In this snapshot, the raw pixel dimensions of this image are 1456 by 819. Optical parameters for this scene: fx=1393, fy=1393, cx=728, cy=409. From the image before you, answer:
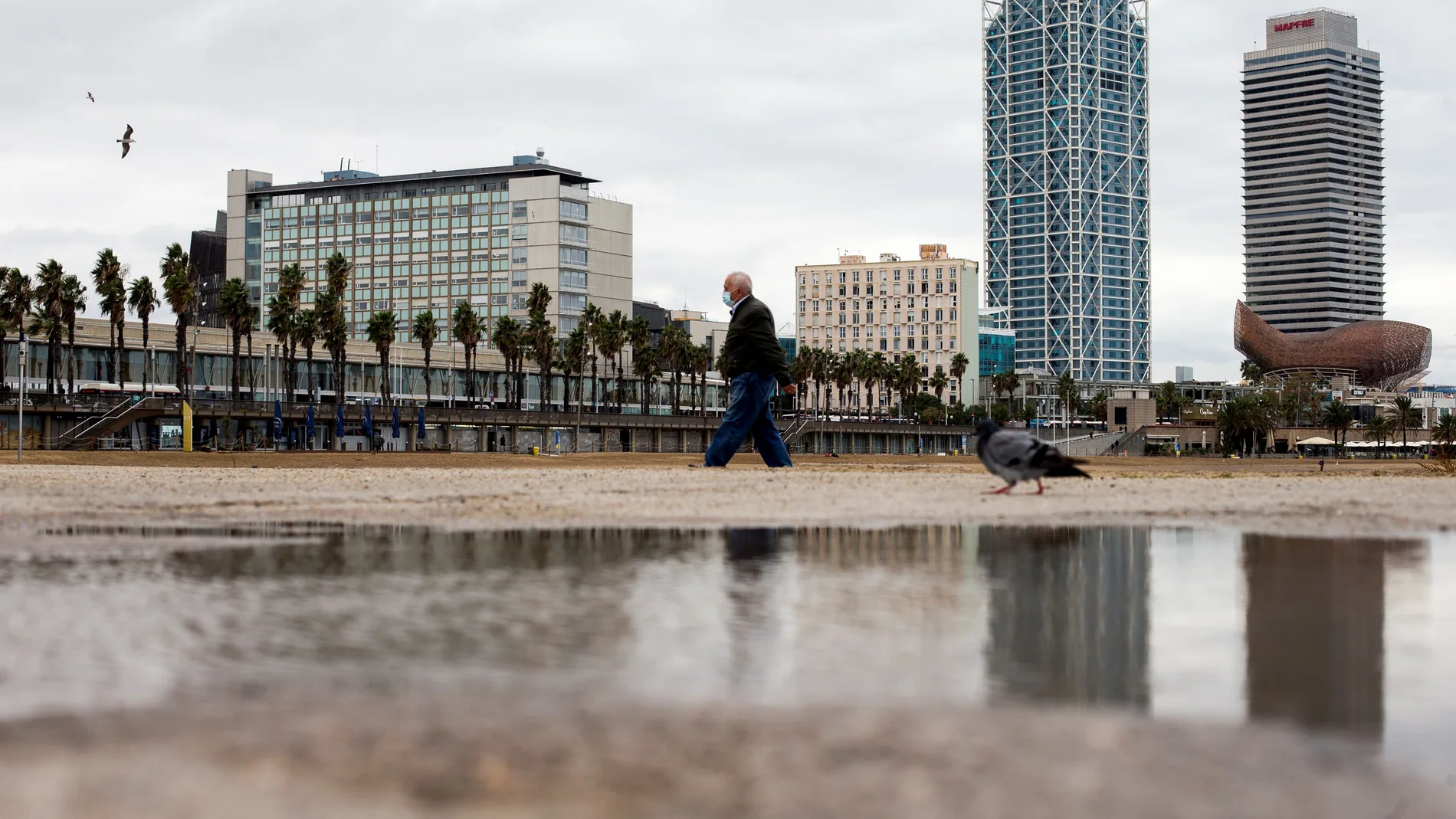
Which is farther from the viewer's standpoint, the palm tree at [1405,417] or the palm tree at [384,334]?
the palm tree at [1405,417]

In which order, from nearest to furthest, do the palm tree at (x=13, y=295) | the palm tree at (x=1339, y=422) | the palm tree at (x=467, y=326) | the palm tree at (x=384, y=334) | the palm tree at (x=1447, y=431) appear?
the palm tree at (x=13, y=295) → the palm tree at (x=384, y=334) → the palm tree at (x=467, y=326) → the palm tree at (x=1447, y=431) → the palm tree at (x=1339, y=422)

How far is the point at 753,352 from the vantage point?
22.5 meters

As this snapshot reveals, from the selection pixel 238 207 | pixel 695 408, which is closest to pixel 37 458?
pixel 695 408

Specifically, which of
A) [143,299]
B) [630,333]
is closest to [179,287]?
[143,299]

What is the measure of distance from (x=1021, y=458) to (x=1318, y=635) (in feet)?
27.4

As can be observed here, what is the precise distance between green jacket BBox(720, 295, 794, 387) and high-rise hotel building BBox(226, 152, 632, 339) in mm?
140105

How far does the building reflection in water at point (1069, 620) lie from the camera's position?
14.1ft

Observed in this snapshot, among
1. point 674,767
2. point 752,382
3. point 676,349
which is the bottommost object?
point 674,767

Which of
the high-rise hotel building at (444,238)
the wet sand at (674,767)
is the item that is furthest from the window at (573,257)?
the wet sand at (674,767)

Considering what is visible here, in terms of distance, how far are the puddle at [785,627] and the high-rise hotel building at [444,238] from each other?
508 feet

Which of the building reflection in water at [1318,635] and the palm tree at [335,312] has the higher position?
the palm tree at [335,312]

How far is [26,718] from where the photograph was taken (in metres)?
3.88

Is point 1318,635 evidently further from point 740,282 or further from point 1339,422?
point 1339,422

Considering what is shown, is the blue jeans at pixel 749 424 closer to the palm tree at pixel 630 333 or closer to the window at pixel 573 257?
the palm tree at pixel 630 333
